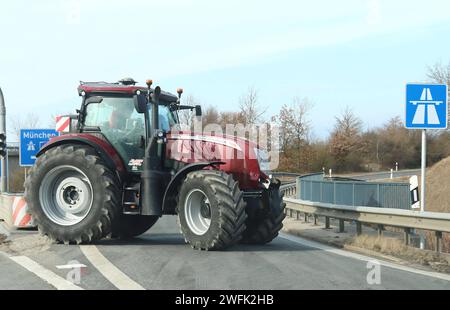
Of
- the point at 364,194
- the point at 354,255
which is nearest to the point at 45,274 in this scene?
the point at 354,255

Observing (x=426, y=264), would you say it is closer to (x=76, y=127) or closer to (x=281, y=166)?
(x=76, y=127)

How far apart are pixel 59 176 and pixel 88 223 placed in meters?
1.16

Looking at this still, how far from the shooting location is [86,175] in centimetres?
960

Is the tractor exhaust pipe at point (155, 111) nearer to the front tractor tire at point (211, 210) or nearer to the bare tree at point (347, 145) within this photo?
the front tractor tire at point (211, 210)

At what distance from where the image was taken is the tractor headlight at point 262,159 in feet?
30.7

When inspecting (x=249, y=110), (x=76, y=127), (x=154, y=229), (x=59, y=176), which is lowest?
(x=154, y=229)

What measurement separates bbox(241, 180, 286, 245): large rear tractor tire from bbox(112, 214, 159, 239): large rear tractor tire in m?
1.90

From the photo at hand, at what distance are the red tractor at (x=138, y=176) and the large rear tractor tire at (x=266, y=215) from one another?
17 millimetres

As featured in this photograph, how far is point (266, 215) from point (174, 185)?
166cm

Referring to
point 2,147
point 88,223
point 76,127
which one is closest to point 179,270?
point 88,223

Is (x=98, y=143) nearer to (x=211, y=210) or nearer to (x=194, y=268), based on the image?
(x=211, y=210)

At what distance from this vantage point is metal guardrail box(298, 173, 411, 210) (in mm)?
16156

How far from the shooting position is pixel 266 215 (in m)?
9.66

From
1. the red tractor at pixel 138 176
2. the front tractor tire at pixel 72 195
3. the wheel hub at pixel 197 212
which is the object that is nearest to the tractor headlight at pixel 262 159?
the red tractor at pixel 138 176
